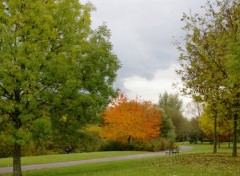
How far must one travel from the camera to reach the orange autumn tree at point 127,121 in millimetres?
53219

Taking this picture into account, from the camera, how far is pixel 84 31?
75.8 feet

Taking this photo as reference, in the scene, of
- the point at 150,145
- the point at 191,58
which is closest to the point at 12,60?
the point at 191,58

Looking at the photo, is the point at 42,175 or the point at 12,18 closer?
the point at 12,18

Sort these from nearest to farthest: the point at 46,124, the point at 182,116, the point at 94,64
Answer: the point at 46,124
the point at 94,64
the point at 182,116

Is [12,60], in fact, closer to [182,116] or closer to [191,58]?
[191,58]

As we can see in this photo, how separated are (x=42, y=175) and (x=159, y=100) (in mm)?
89272

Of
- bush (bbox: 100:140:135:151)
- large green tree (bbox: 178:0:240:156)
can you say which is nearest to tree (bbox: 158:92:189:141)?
bush (bbox: 100:140:135:151)

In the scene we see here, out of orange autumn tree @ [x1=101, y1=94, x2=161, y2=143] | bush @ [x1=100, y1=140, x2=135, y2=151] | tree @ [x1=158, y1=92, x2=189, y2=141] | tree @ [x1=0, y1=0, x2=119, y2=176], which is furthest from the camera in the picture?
tree @ [x1=158, y1=92, x2=189, y2=141]

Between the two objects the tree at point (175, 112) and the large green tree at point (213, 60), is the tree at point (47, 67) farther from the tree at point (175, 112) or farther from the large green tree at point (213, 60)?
the tree at point (175, 112)

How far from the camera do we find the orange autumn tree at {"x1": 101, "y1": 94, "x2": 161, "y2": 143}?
53.2 m

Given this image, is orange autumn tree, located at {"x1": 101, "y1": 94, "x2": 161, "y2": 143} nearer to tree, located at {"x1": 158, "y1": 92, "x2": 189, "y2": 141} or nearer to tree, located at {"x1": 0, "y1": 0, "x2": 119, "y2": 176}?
tree, located at {"x1": 0, "y1": 0, "x2": 119, "y2": 176}

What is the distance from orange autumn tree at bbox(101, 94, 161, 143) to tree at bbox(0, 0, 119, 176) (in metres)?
29.6

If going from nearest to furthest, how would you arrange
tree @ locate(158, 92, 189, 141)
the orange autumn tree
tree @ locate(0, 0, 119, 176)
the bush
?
tree @ locate(0, 0, 119, 176), the orange autumn tree, the bush, tree @ locate(158, 92, 189, 141)

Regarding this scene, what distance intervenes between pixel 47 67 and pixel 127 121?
34.7 meters
